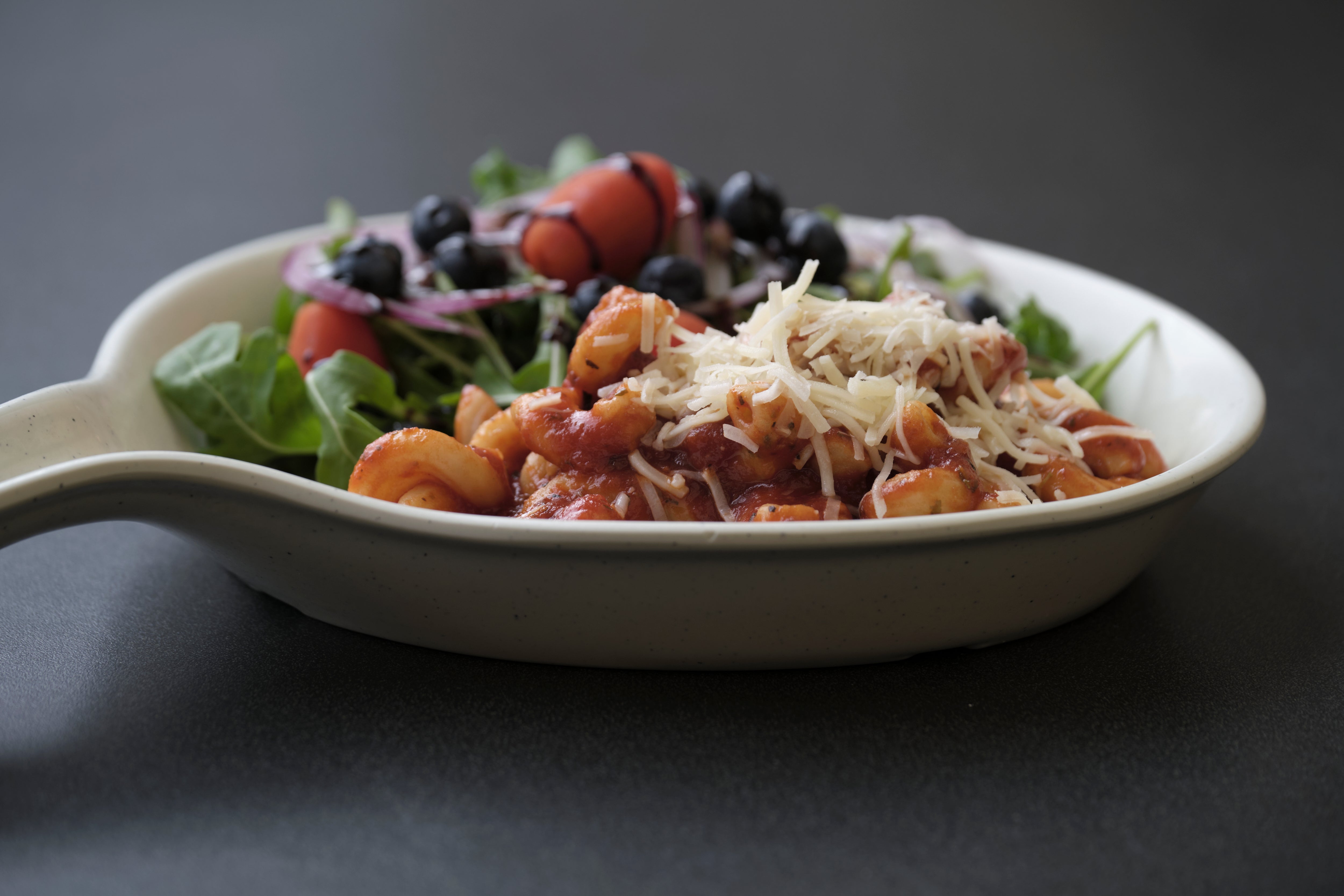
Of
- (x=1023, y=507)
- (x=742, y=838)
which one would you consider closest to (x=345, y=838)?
(x=742, y=838)

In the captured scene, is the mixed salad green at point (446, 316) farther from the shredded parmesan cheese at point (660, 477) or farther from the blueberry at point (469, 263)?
the shredded parmesan cheese at point (660, 477)

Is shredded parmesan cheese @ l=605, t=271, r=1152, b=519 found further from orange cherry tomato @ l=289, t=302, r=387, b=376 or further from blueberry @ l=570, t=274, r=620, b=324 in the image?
orange cherry tomato @ l=289, t=302, r=387, b=376

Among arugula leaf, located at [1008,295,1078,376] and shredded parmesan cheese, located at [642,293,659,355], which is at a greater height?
shredded parmesan cheese, located at [642,293,659,355]

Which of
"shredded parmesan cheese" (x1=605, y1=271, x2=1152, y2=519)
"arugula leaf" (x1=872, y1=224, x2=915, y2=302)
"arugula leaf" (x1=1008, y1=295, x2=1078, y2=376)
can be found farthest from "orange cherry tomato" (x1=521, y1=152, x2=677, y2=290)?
"arugula leaf" (x1=1008, y1=295, x2=1078, y2=376)

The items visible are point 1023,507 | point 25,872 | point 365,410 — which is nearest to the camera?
point 25,872

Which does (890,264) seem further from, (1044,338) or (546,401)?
(546,401)

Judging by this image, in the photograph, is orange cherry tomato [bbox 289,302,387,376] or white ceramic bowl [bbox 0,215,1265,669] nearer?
white ceramic bowl [bbox 0,215,1265,669]

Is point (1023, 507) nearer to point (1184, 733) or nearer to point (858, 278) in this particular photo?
point (1184, 733)
